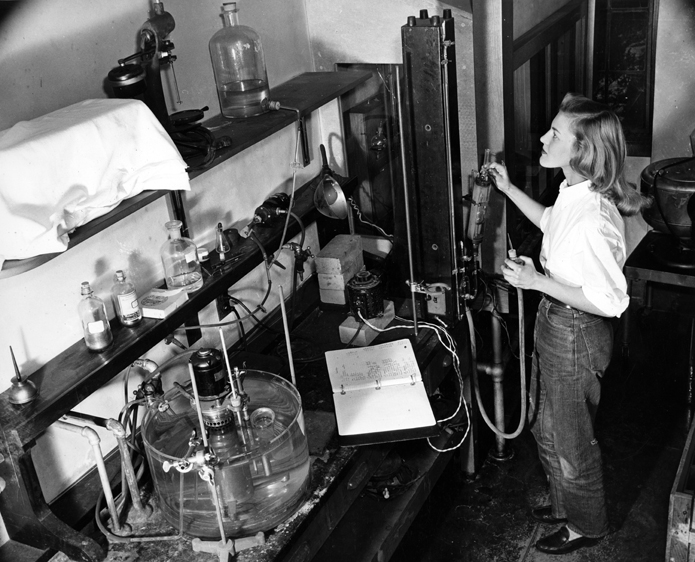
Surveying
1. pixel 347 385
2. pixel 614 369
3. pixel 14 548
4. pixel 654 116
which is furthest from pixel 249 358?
pixel 654 116

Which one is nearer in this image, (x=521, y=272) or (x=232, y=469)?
(x=232, y=469)

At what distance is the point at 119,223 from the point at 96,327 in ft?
1.06

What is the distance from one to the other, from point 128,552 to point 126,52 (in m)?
1.30

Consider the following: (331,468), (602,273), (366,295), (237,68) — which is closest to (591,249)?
(602,273)

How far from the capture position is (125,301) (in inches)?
87.6

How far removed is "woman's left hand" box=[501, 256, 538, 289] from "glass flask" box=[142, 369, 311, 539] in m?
0.83

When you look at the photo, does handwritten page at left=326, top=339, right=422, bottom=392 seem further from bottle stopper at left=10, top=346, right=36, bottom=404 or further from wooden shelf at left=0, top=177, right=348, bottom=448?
bottle stopper at left=10, top=346, right=36, bottom=404

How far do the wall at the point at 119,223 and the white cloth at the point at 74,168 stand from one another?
15cm

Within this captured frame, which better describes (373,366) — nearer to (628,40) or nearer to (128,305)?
(128,305)

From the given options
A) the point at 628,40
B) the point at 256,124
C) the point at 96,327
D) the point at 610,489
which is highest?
the point at 256,124

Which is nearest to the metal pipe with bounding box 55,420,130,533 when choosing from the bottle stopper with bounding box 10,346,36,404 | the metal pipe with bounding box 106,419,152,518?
the metal pipe with bounding box 106,419,152,518

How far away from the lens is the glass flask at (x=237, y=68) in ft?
8.37

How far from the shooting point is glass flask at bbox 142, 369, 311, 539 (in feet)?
6.66

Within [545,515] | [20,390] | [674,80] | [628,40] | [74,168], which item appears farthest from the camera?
[628,40]
